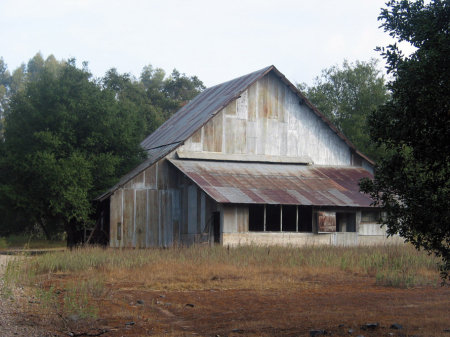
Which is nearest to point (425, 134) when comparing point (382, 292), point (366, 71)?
point (382, 292)

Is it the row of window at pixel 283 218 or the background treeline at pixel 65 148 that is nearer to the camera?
the background treeline at pixel 65 148

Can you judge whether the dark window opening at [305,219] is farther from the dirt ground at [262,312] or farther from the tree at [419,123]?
the tree at [419,123]

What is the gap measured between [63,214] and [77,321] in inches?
790

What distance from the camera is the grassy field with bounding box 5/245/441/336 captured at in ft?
41.2

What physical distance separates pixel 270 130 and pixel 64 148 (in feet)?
36.4

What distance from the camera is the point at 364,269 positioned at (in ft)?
61.6

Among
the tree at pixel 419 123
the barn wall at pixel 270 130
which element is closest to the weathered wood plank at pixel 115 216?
the barn wall at pixel 270 130

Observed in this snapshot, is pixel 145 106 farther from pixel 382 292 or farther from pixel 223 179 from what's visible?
Result: pixel 382 292

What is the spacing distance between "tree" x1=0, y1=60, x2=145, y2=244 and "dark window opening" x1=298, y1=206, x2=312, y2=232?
9.88 meters

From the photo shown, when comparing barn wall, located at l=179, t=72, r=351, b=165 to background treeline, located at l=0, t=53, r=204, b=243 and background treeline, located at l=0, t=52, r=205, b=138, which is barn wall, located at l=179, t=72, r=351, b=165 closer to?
background treeline, located at l=0, t=53, r=204, b=243

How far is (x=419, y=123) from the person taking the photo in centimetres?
906

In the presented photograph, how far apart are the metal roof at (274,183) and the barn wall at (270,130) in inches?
35.8

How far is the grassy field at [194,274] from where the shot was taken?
12570 millimetres

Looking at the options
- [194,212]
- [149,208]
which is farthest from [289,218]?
[149,208]
